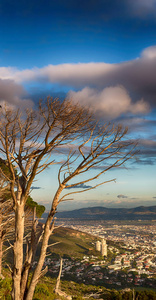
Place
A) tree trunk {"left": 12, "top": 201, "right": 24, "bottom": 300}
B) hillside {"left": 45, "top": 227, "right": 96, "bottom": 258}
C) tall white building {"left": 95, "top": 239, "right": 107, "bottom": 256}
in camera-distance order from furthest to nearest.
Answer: tall white building {"left": 95, "top": 239, "right": 107, "bottom": 256}
hillside {"left": 45, "top": 227, "right": 96, "bottom": 258}
tree trunk {"left": 12, "top": 201, "right": 24, "bottom": 300}

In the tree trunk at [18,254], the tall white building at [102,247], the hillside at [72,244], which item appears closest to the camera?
the tree trunk at [18,254]

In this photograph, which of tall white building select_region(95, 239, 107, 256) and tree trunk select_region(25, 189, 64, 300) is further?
tall white building select_region(95, 239, 107, 256)

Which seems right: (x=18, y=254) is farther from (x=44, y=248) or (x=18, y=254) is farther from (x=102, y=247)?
(x=102, y=247)

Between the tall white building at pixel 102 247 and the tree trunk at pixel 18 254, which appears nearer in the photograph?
the tree trunk at pixel 18 254

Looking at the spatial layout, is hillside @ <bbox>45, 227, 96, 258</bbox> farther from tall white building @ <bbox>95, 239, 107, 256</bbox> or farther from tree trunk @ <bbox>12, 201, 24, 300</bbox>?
tree trunk @ <bbox>12, 201, 24, 300</bbox>

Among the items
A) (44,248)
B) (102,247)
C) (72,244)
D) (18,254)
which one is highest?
(44,248)

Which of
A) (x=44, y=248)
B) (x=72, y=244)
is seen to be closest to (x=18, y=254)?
(x=44, y=248)

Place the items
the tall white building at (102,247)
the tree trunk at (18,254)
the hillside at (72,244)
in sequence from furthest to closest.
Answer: the tall white building at (102,247), the hillside at (72,244), the tree trunk at (18,254)

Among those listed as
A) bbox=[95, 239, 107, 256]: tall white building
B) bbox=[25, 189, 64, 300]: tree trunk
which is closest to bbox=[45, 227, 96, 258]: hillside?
bbox=[95, 239, 107, 256]: tall white building

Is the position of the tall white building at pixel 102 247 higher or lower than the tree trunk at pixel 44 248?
lower

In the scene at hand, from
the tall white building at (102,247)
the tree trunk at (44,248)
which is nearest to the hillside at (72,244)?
the tall white building at (102,247)

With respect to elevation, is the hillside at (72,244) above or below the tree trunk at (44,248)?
below

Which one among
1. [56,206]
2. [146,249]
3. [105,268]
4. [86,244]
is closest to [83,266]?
[105,268]

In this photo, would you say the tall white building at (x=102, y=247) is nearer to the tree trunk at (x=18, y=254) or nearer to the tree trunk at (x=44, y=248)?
the tree trunk at (x=44, y=248)
